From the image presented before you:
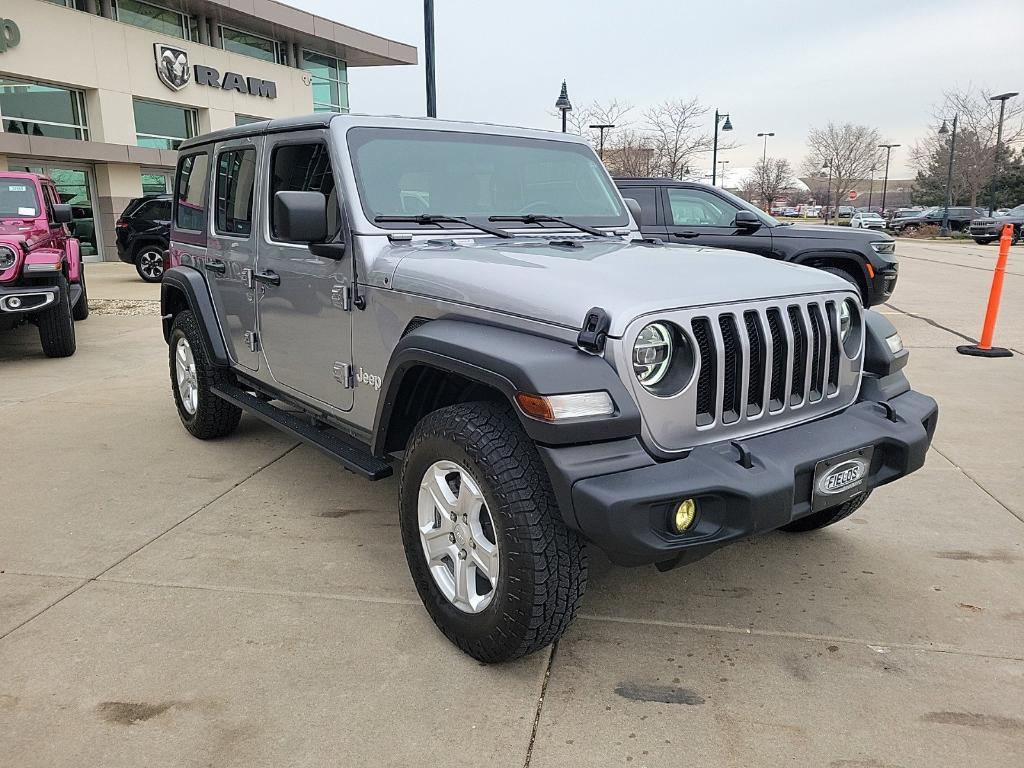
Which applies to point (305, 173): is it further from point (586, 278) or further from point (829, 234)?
point (829, 234)

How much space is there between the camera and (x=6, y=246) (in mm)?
7684

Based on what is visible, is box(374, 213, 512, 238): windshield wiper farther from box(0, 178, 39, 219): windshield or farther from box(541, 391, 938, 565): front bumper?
box(0, 178, 39, 219): windshield


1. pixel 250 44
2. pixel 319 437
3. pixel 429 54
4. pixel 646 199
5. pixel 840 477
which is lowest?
pixel 319 437

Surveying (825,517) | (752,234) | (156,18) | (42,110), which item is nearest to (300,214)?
(825,517)

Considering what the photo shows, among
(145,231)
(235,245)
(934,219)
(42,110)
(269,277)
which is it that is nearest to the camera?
(269,277)

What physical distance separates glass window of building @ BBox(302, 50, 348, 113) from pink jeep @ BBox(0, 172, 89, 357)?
20631 millimetres

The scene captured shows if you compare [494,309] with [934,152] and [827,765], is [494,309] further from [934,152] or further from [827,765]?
[934,152]

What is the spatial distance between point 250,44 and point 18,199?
777 inches

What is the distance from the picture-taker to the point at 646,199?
9.46m

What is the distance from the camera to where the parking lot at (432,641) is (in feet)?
7.91

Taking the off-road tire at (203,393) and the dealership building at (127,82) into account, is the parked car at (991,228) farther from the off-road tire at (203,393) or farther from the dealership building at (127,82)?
the off-road tire at (203,393)

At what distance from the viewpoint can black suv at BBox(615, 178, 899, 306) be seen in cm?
914

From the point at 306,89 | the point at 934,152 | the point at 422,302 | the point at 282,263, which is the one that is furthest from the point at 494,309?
the point at 934,152

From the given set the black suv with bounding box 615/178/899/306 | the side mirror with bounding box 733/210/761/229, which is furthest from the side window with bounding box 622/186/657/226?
the side mirror with bounding box 733/210/761/229
